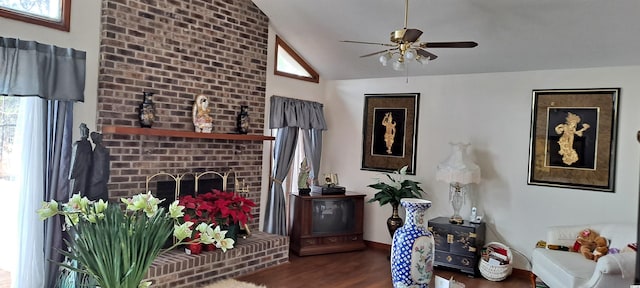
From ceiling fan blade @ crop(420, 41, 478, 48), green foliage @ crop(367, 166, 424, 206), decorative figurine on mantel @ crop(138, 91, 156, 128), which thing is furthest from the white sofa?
decorative figurine on mantel @ crop(138, 91, 156, 128)

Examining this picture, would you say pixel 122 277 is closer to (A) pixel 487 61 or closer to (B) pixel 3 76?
(B) pixel 3 76

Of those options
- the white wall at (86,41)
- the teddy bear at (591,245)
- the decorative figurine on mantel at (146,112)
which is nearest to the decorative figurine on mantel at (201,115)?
the decorative figurine on mantel at (146,112)

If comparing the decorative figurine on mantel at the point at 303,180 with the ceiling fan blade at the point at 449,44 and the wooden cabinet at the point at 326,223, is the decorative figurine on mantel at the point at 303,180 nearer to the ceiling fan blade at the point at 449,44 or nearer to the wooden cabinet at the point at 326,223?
the wooden cabinet at the point at 326,223

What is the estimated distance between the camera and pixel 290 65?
6156mm

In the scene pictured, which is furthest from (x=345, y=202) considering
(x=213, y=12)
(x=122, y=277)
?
(x=122, y=277)

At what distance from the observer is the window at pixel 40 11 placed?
3639 mm

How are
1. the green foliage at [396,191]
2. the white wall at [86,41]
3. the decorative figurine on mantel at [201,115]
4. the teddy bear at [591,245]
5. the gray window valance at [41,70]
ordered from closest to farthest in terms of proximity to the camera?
the gray window valance at [41,70] → the white wall at [86,41] → the teddy bear at [591,245] → the decorative figurine on mantel at [201,115] → the green foliage at [396,191]

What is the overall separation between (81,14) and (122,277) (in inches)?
131

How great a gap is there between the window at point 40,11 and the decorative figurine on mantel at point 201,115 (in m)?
1.34

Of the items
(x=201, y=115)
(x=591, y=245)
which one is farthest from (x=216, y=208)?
(x=591, y=245)

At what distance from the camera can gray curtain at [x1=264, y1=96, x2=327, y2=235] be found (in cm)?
577

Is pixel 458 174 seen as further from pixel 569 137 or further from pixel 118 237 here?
pixel 118 237

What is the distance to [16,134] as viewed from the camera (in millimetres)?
3770

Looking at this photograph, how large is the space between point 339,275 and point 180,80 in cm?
257
